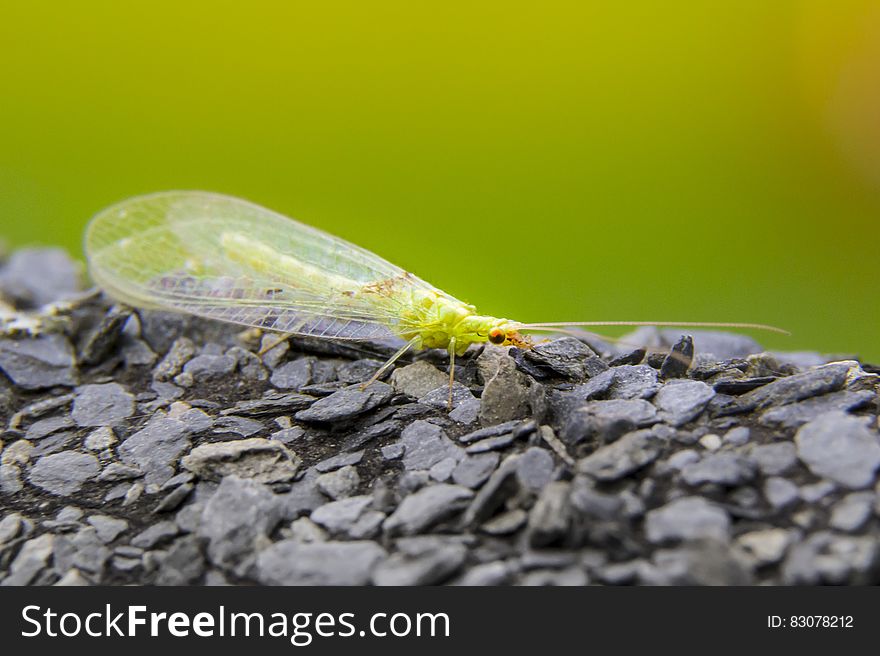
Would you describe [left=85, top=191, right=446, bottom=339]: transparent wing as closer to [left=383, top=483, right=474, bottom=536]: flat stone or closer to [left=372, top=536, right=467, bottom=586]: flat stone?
[left=383, top=483, right=474, bottom=536]: flat stone

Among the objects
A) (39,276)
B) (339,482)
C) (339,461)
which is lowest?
(339,482)

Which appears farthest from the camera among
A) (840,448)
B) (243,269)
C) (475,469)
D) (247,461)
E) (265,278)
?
(243,269)

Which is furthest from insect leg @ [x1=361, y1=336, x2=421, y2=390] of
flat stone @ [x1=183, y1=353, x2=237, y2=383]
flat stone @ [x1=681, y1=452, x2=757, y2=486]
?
flat stone @ [x1=681, y1=452, x2=757, y2=486]

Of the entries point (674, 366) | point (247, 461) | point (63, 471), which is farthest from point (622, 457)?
point (63, 471)

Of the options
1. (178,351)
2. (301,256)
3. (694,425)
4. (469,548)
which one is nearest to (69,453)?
(178,351)

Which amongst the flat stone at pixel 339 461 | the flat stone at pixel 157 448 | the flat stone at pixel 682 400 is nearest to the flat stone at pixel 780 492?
the flat stone at pixel 682 400

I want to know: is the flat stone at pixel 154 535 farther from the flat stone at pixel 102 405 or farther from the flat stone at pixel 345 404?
the flat stone at pixel 102 405

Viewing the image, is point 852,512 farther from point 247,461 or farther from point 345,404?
point 247,461
